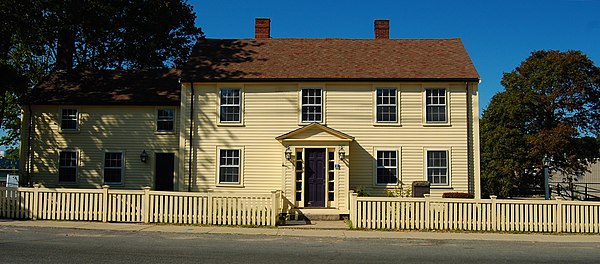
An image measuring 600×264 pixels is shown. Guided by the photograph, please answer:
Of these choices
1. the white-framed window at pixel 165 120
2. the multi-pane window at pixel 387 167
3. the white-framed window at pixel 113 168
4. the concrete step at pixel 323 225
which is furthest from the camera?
the white-framed window at pixel 165 120

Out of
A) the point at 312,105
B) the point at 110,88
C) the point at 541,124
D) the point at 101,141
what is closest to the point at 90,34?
the point at 110,88

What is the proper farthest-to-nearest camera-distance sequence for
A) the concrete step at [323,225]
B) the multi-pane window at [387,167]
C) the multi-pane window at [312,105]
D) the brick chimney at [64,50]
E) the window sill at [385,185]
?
the brick chimney at [64,50], the multi-pane window at [312,105], the multi-pane window at [387,167], the window sill at [385,185], the concrete step at [323,225]

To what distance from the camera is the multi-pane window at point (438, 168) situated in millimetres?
19531

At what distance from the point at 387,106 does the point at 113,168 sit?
12200 millimetres

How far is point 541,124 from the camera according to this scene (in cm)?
3516

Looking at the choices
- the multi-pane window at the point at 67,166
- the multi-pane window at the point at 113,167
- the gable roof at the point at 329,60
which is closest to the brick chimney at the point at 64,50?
the multi-pane window at the point at 67,166

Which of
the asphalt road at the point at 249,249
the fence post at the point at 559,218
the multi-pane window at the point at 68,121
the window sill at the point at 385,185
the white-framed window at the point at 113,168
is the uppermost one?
the multi-pane window at the point at 68,121

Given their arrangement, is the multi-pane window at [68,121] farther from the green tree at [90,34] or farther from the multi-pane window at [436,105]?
the multi-pane window at [436,105]

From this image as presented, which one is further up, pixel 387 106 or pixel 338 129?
pixel 387 106

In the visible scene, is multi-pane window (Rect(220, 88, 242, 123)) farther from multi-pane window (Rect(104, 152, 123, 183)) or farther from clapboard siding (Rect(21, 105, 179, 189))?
multi-pane window (Rect(104, 152, 123, 183))

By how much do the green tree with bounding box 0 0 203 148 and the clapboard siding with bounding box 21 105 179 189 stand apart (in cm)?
510

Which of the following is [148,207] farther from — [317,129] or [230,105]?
[317,129]

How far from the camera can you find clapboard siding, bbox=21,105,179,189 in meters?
22.2

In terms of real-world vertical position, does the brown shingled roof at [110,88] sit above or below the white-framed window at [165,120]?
above
